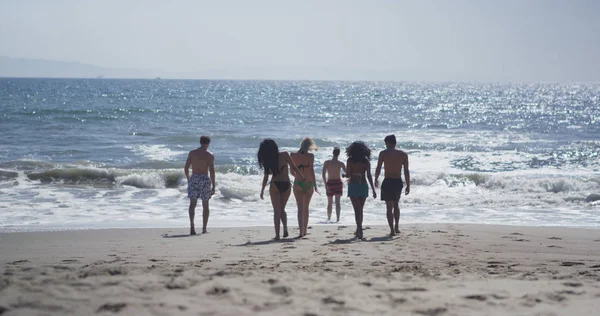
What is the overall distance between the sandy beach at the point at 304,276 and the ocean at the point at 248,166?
3026mm

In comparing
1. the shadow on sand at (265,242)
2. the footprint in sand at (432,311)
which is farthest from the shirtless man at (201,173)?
the footprint in sand at (432,311)

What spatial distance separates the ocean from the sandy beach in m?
3.03

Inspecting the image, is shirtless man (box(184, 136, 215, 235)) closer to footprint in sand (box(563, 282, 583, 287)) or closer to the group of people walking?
the group of people walking

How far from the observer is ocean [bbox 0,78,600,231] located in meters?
12.7

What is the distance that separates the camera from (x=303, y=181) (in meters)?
9.30

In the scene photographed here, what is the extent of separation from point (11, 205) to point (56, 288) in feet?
30.7

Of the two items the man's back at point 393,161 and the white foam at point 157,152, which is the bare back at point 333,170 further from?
the white foam at point 157,152

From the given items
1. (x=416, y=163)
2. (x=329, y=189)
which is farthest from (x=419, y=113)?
(x=329, y=189)

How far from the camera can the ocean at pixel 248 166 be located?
1267 centimetres

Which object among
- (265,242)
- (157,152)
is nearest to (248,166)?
(157,152)

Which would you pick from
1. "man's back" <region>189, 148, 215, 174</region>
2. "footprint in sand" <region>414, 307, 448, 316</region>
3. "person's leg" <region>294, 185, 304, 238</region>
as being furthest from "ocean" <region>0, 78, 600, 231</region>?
"footprint in sand" <region>414, 307, 448, 316</region>

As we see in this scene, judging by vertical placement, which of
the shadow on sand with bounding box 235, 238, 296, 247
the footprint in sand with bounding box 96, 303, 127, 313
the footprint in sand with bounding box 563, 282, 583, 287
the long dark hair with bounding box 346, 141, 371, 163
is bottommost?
the shadow on sand with bounding box 235, 238, 296, 247

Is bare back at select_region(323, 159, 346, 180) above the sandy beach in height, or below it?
above

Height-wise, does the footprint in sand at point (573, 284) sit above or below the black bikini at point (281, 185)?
below
